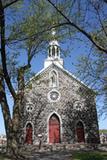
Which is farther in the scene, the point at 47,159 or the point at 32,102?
the point at 32,102

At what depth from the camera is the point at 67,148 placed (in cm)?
3003

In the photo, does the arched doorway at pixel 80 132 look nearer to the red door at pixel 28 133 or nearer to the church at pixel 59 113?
the church at pixel 59 113

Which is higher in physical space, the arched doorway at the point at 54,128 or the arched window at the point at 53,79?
the arched window at the point at 53,79

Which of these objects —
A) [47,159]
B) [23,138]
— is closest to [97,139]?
[23,138]

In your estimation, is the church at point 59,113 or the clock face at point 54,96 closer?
the church at point 59,113

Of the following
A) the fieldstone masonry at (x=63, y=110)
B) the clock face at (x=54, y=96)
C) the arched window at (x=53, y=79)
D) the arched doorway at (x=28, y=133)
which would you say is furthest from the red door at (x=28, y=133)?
the arched window at (x=53, y=79)

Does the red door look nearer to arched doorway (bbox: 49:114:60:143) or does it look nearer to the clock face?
arched doorway (bbox: 49:114:60:143)

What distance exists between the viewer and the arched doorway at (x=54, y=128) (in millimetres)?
35500

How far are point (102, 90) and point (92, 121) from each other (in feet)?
31.0

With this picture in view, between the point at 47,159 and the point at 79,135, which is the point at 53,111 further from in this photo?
the point at 47,159

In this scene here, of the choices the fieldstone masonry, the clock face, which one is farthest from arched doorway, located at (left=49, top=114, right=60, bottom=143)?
the clock face

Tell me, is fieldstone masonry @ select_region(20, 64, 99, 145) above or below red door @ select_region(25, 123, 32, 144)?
above

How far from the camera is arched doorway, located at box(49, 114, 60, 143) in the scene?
35.5 meters

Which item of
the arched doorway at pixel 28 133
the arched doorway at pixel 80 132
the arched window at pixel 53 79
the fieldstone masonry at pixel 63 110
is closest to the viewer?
the fieldstone masonry at pixel 63 110
